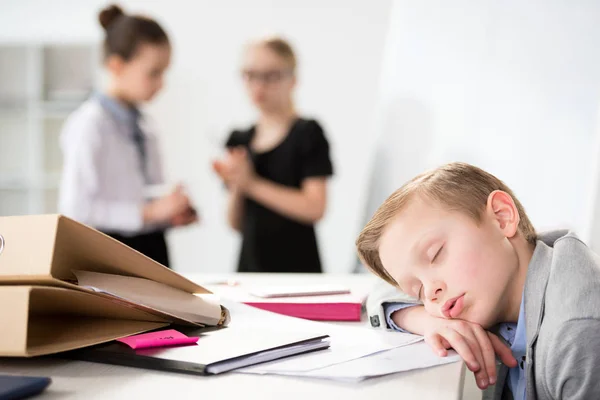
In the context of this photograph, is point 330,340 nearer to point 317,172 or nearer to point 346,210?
point 317,172

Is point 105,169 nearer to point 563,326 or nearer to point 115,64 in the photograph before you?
point 115,64

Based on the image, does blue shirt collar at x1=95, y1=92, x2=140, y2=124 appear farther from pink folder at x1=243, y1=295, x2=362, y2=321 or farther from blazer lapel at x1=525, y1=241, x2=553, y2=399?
blazer lapel at x1=525, y1=241, x2=553, y2=399

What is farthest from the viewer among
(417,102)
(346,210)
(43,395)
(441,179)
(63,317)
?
(346,210)

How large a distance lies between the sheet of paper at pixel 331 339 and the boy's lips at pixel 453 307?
7 cm

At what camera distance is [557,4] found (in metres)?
2.97

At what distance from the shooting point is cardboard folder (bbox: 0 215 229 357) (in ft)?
1.72

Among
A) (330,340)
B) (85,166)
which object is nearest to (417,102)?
(85,166)

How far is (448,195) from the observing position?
2.94 feet

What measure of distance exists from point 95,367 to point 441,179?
0.53 m

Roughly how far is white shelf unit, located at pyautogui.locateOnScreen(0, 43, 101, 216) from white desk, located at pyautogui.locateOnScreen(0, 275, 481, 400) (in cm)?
370

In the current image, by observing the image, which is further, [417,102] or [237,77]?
[237,77]

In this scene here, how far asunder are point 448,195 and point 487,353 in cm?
25

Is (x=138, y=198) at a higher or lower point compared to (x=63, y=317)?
lower

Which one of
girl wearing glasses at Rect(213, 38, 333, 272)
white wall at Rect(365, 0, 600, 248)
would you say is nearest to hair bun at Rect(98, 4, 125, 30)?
girl wearing glasses at Rect(213, 38, 333, 272)
